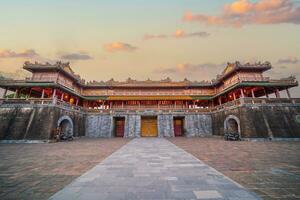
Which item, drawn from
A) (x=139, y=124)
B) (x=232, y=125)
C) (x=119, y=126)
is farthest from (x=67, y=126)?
Result: (x=232, y=125)

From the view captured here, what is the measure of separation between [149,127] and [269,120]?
18347 mm

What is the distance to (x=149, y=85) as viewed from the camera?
3053cm

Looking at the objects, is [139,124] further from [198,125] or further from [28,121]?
[28,121]

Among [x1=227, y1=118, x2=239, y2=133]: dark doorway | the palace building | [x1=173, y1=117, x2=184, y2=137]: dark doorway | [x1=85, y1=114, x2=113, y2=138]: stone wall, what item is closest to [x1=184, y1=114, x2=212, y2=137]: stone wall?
the palace building

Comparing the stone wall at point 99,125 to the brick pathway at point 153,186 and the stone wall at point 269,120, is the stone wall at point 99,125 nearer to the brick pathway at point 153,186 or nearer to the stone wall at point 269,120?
the stone wall at point 269,120

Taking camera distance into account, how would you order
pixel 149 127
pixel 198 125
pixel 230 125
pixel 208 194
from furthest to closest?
pixel 149 127 < pixel 198 125 < pixel 230 125 < pixel 208 194

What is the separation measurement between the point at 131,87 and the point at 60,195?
28.0 meters

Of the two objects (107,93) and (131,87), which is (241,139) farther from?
(107,93)

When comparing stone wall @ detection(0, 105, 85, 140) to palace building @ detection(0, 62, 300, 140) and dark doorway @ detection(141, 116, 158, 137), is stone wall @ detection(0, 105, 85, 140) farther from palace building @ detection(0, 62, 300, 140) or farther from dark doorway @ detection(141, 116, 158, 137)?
dark doorway @ detection(141, 116, 158, 137)

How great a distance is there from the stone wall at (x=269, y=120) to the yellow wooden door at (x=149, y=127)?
14.2m

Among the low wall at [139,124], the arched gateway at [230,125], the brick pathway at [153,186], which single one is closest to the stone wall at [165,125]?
the low wall at [139,124]

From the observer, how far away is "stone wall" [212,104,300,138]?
1773cm

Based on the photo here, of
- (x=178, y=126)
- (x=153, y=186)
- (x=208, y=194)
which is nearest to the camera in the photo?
(x=208, y=194)

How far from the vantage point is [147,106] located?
30031mm
